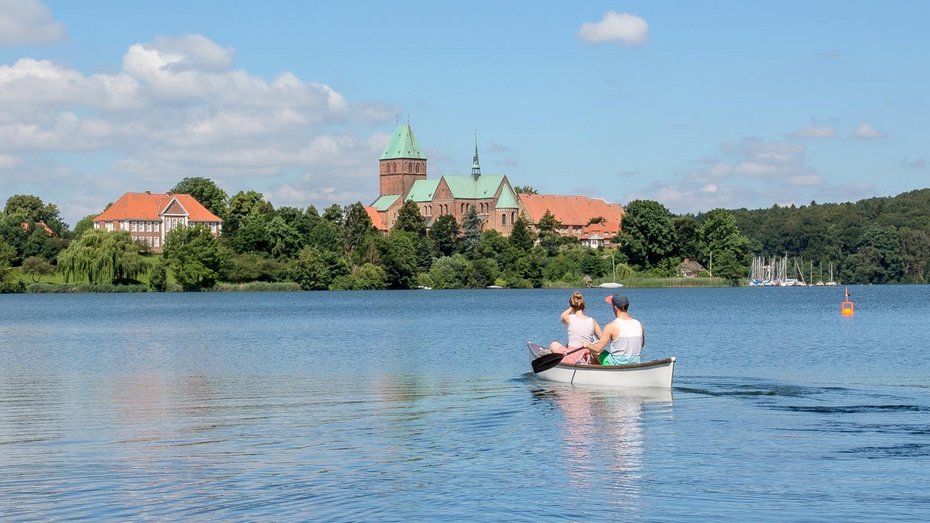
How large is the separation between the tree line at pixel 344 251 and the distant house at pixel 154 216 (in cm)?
380

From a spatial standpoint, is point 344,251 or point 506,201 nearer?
point 344,251

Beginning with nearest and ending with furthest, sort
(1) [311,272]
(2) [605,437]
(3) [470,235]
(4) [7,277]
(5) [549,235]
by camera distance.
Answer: (2) [605,437] < (4) [7,277] < (1) [311,272] < (3) [470,235] < (5) [549,235]

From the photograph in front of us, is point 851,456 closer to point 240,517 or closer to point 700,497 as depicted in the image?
point 700,497

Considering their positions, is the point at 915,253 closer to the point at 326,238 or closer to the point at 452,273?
the point at 452,273

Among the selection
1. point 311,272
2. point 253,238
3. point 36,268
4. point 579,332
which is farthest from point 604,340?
point 253,238

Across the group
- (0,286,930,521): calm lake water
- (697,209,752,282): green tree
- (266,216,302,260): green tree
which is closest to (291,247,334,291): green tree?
(266,216,302,260): green tree

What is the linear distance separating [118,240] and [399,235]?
1366 inches

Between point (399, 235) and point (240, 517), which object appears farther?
point (399, 235)

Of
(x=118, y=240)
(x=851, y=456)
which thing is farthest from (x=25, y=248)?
(x=851, y=456)

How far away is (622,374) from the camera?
23844 millimetres

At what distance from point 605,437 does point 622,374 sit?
227 inches

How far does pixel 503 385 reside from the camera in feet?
87.8

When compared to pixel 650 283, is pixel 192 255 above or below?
above

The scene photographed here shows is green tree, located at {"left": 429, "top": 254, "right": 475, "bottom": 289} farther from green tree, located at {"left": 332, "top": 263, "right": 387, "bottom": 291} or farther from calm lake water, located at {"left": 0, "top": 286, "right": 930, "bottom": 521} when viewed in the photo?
calm lake water, located at {"left": 0, "top": 286, "right": 930, "bottom": 521}
